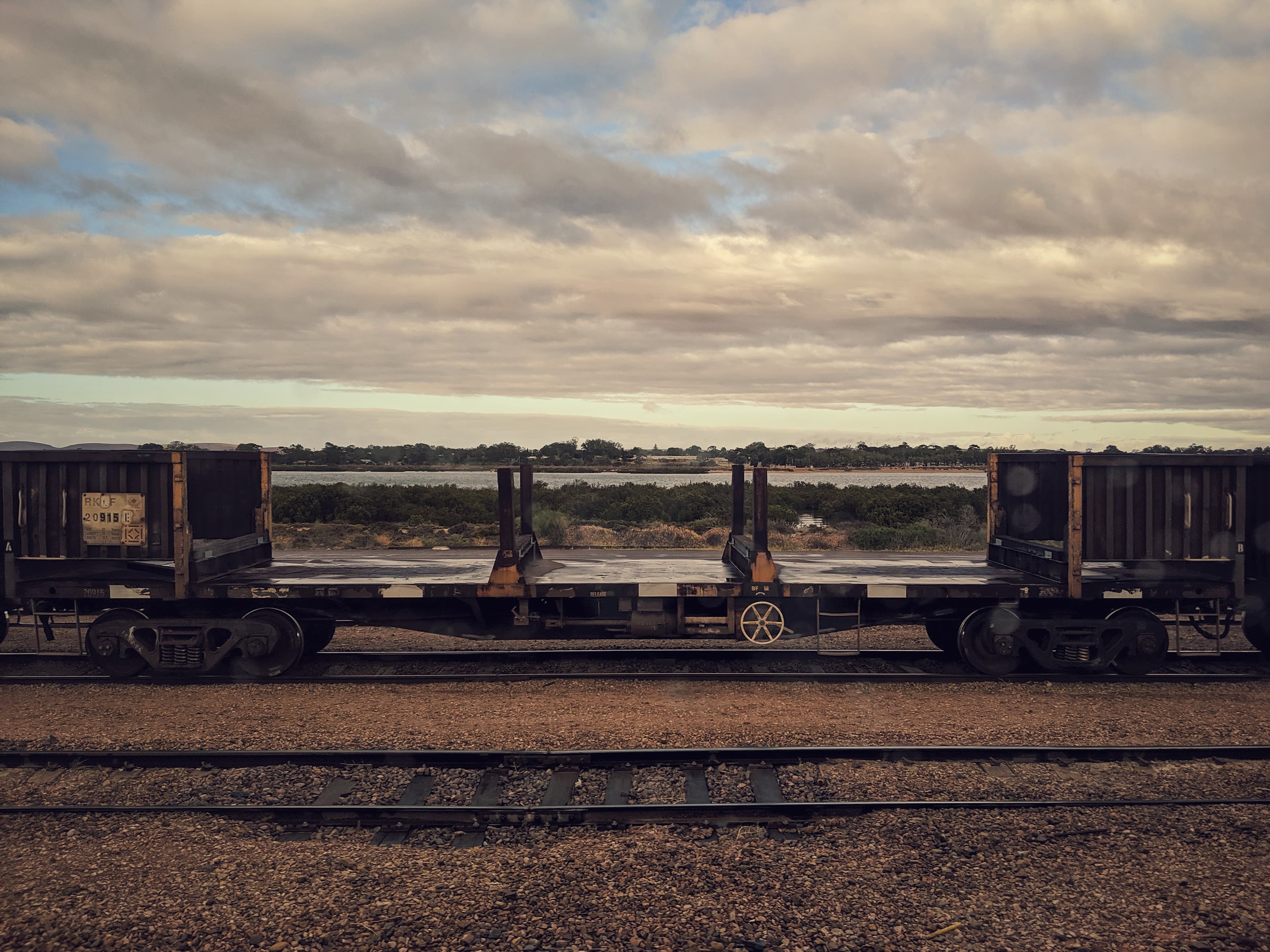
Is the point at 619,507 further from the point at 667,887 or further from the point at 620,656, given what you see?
the point at 667,887

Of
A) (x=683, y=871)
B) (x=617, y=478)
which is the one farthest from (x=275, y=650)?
(x=617, y=478)

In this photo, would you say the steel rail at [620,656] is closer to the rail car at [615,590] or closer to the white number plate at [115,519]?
the rail car at [615,590]

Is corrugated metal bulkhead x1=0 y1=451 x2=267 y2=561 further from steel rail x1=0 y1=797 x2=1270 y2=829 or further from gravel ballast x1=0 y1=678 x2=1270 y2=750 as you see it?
steel rail x1=0 y1=797 x2=1270 y2=829

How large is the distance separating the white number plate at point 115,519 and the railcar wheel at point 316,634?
2.13m

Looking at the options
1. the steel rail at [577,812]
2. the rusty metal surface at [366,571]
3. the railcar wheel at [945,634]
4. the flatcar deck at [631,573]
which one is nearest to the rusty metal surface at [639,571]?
the flatcar deck at [631,573]

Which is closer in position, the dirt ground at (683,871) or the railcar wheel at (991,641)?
the dirt ground at (683,871)

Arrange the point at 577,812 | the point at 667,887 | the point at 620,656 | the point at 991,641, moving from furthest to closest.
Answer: the point at 620,656
the point at 991,641
the point at 577,812
the point at 667,887

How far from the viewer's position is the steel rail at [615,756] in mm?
6680

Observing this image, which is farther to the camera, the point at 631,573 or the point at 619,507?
the point at 619,507

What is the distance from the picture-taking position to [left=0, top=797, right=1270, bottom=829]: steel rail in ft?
18.6

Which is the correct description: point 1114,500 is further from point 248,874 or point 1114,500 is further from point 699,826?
point 248,874

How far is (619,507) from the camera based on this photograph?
108 feet

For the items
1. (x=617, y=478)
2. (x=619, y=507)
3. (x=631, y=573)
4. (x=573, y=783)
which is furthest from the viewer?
(x=617, y=478)

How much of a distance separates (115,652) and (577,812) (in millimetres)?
6769
